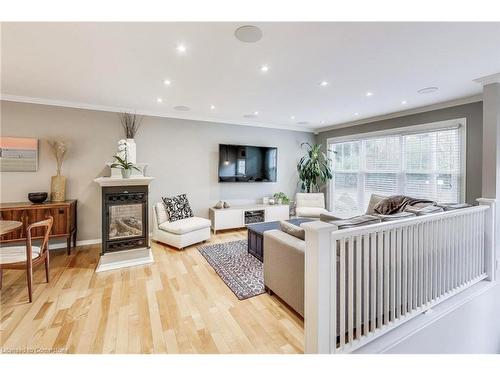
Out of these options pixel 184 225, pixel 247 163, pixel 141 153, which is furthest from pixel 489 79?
pixel 141 153

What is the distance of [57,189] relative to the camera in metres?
3.71

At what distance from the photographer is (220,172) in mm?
5125

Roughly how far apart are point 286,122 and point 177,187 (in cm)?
296

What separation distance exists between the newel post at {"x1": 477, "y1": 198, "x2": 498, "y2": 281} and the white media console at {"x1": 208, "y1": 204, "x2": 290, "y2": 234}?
3.48 metres

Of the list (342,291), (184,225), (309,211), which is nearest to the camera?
(342,291)

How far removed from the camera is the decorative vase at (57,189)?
145 inches

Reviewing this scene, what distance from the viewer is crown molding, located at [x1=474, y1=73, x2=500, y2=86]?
2668mm

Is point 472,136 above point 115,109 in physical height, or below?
below

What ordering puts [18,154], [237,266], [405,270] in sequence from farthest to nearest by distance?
1. [18,154]
2. [237,266]
3. [405,270]

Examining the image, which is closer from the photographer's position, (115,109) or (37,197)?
(37,197)

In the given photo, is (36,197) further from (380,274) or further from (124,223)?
(380,274)

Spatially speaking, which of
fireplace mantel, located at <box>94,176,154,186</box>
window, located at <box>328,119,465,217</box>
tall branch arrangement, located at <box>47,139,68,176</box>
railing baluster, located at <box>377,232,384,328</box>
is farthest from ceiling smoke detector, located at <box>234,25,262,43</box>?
tall branch arrangement, located at <box>47,139,68,176</box>

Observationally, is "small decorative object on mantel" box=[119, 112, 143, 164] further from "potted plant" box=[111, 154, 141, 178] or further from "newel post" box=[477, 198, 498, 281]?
"newel post" box=[477, 198, 498, 281]

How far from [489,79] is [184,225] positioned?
4.64 metres
